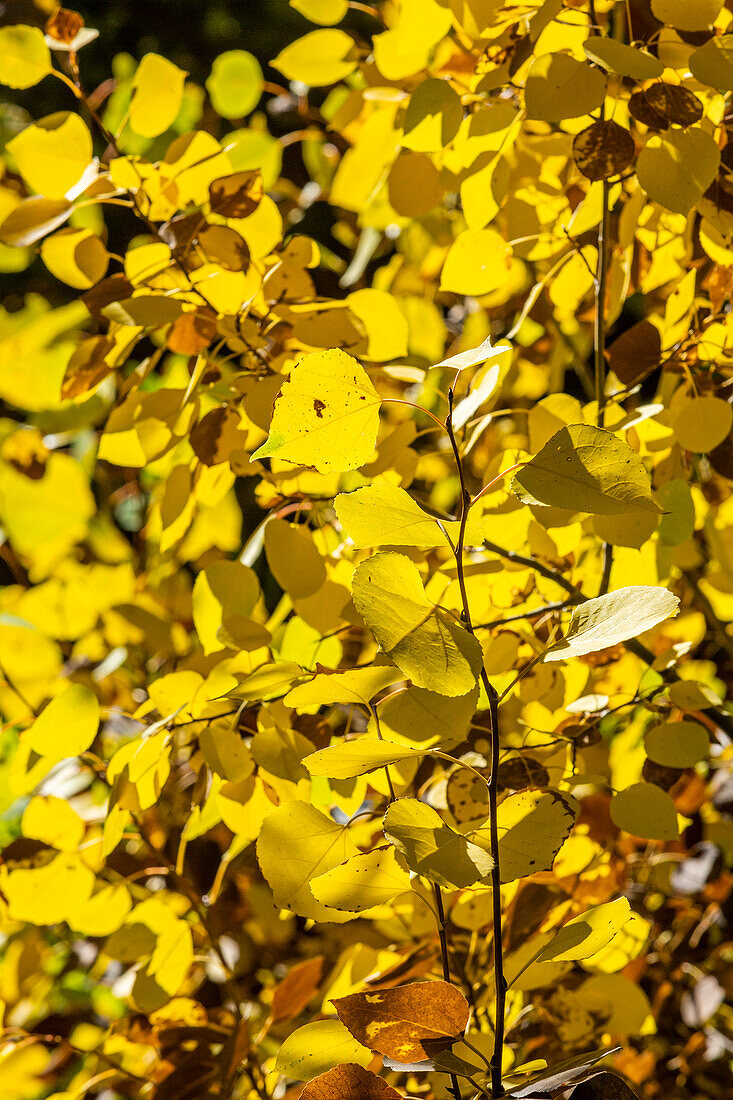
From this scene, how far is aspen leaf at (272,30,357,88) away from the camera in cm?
69

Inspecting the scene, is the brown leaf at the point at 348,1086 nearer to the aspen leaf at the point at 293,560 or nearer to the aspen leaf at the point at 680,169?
the aspen leaf at the point at 293,560

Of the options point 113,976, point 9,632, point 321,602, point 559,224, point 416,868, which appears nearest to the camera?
point 416,868

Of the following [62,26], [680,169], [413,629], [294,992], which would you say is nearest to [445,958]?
[413,629]

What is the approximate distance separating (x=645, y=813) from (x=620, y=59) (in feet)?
1.26

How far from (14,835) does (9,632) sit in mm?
355

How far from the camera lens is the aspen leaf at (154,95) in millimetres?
580

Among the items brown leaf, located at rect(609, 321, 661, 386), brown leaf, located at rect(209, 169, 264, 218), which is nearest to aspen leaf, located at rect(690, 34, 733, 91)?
brown leaf, located at rect(609, 321, 661, 386)

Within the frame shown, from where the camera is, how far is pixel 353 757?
1.17ft

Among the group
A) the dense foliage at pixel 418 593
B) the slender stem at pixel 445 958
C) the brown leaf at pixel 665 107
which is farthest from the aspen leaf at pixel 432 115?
the slender stem at pixel 445 958

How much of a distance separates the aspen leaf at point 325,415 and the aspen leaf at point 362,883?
0.17 metres

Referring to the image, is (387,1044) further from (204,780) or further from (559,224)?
(559,224)

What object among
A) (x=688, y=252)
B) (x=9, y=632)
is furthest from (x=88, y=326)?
(x=688, y=252)

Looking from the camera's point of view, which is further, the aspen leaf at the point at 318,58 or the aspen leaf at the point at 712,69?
the aspen leaf at the point at 318,58

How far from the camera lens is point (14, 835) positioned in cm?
104
